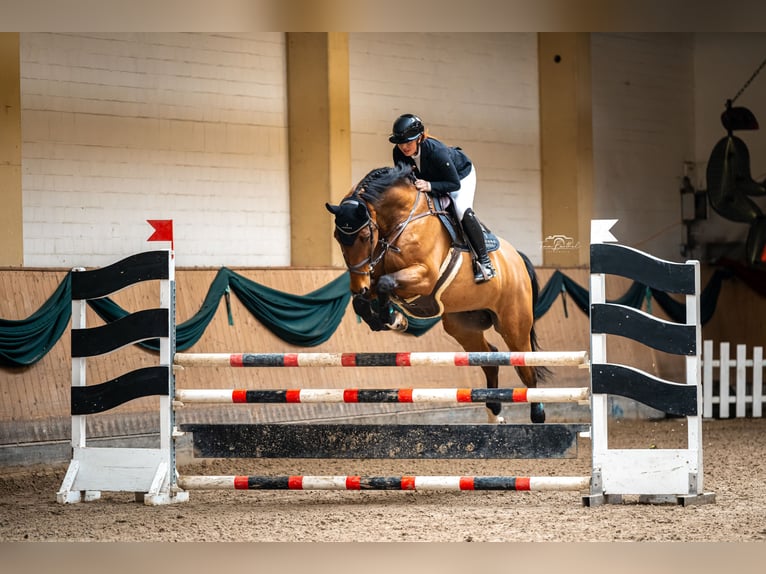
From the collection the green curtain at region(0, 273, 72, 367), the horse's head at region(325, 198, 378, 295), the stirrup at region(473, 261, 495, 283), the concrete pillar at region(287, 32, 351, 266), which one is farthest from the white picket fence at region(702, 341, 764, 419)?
the green curtain at region(0, 273, 72, 367)

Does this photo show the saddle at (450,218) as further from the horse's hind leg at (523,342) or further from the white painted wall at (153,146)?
the white painted wall at (153,146)

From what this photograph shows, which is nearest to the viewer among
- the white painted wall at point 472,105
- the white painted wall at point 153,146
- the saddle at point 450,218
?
the saddle at point 450,218

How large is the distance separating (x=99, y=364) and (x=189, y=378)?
0.63m

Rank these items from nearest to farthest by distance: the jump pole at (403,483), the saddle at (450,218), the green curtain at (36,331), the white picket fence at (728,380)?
the jump pole at (403,483) < the saddle at (450,218) < the green curtain at (36,331) < the white picket fence at (728,380)

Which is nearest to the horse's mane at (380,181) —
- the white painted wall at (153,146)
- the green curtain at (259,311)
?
the green curtain at (259,311)

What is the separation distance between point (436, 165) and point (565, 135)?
15.8ft

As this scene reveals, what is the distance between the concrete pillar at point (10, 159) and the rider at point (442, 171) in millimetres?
3044

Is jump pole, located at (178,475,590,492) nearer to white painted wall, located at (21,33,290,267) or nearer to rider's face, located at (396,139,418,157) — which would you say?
rider's face, located at (396,139,418,157)

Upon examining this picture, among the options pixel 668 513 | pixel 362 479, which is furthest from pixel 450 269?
pixel 668 513

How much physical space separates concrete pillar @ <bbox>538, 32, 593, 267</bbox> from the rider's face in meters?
4.60

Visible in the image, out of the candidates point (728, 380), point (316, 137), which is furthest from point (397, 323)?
point (728, 380)

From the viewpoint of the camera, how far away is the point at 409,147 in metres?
4.43

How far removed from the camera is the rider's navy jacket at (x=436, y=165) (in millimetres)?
4461

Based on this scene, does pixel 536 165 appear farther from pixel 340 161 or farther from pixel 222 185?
pixel 222 185
